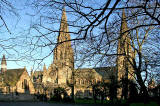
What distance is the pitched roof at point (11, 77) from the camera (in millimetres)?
50641

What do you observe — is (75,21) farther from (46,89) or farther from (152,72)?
(46,89)

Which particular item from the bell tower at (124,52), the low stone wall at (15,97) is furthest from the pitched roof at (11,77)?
the bell tower at (124,52)

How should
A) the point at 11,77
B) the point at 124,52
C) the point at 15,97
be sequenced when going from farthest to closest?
the point at 11,77 < the point at 15,97 < the point at 124,52

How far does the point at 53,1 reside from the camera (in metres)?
6.26

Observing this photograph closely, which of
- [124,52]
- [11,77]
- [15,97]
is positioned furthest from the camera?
[11,77]

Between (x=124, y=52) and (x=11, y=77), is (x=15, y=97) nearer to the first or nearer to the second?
(x=11, y=77)

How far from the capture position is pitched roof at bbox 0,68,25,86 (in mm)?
50641

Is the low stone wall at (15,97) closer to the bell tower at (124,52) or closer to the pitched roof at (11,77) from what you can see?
the pitched roof at (11,77)

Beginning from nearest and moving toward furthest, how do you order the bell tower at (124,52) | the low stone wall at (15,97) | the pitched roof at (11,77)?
the bell tower at (124,52) < the low stone wall at (15,97) < the pitched roof at (11,77)

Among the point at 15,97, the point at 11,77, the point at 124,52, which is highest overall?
the point at 124,52

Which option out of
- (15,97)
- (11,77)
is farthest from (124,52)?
(11,77)

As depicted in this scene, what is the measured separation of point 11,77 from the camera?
5347 cm

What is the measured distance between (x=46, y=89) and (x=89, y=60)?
5173 cm

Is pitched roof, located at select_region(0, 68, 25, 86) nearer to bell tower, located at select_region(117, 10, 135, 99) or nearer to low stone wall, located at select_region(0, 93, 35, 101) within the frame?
low stone wall, located at select_region(0, 93, 35, 101)
